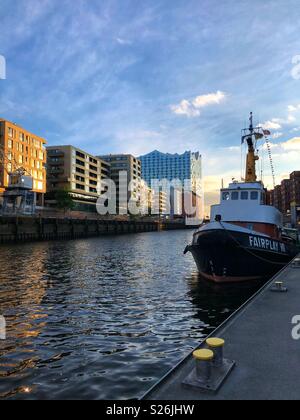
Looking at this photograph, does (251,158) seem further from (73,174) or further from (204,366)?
(73,174)

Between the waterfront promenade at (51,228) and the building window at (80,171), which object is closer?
the waterfront promenade at (51,228)

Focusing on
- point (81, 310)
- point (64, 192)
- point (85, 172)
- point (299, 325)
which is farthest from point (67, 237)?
point (299, 325)

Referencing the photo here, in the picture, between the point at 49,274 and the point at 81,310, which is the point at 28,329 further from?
the point at 49,274

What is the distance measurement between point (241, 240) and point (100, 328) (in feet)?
35.5

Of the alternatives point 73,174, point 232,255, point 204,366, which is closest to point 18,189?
point 73,174

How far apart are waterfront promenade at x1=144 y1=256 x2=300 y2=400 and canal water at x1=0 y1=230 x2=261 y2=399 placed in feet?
6.70

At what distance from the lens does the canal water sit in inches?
351

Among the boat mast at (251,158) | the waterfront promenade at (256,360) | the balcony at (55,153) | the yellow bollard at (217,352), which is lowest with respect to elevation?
the waterfront promenade at (256,360)

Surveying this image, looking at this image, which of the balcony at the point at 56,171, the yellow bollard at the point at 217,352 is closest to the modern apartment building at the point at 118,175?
the balcony at the point at 56,171

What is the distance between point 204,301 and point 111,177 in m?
162

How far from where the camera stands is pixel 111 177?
17675 cm

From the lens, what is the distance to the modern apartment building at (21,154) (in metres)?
93.1

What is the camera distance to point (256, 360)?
24.3ft

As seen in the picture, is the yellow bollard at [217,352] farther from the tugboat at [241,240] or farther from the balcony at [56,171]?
the balcony at [56,171]
